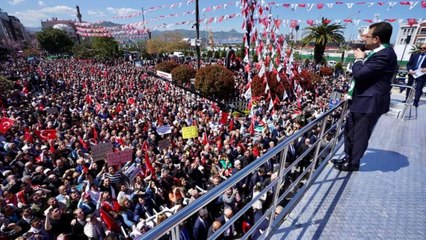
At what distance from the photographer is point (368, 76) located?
2609 millimetres

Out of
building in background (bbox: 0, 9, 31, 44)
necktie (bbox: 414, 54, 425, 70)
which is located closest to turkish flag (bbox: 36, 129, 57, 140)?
necktie (bbox: 414, 54, 425, 70)

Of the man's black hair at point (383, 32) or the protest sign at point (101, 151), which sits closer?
the man's black hair at point (383, 32)

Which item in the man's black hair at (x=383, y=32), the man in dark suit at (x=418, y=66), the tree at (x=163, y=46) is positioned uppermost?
the man's black hair at (x=383, y=32)

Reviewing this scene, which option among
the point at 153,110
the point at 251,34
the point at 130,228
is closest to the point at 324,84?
the point at 251,34

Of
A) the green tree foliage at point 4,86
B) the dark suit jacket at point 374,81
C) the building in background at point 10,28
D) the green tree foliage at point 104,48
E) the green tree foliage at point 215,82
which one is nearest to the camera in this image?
the dark suit jacket at point 374,81

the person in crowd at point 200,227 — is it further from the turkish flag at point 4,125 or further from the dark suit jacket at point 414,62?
the turkish flag at point 4,125

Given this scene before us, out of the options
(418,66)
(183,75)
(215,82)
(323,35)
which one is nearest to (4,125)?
(215,82)

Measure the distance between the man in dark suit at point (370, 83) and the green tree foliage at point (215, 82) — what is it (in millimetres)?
15783

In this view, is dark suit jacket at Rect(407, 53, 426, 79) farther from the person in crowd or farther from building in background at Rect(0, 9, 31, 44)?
building in background at Rect(0, 9, 31, 44)

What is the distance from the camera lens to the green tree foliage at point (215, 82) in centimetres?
1862

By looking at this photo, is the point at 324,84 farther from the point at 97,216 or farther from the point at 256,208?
the point at 97,216

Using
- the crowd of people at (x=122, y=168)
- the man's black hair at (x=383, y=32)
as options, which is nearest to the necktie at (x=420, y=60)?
the crowd of people at (x=122, y=168)

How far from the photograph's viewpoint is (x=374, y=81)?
2.72m

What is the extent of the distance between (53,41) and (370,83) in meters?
72.5
